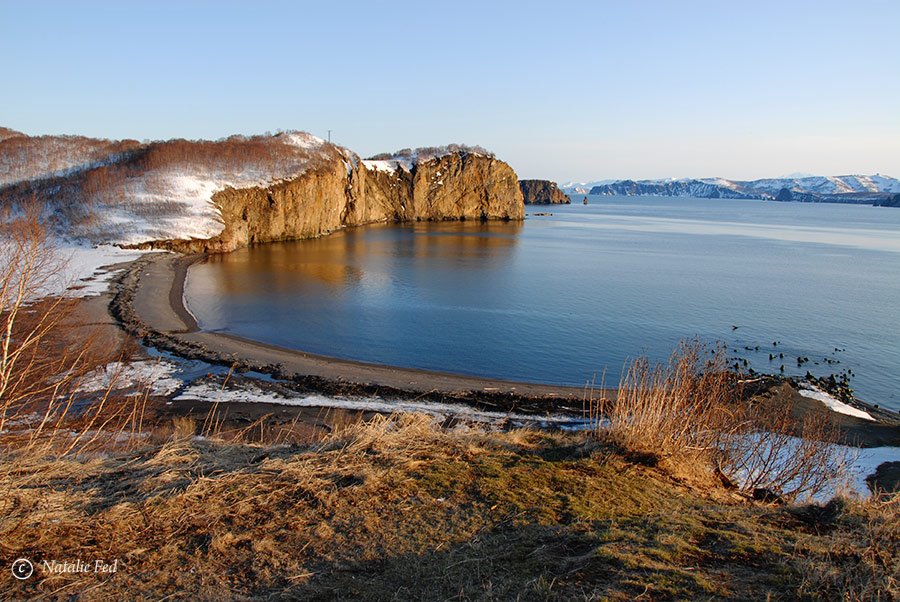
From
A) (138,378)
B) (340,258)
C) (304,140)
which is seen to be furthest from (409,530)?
(304,140)

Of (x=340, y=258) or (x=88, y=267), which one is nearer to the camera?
(x=88, y=267)

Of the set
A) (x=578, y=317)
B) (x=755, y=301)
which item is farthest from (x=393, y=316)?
(x=755, y=301)

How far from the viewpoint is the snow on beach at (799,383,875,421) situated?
1798 cm

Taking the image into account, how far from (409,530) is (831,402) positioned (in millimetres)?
19362

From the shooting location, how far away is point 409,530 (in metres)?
4.90

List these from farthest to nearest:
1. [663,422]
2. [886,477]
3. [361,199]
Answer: [361,199] → [886,477] → [663,422]

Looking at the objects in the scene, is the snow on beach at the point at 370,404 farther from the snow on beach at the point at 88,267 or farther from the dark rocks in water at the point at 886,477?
the snow on beach at the point at 88,267

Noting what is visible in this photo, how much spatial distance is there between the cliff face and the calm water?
6.30 metres

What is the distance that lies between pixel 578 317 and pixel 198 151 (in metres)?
63.0

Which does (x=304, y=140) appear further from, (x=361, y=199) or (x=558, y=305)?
(x=558, y=305)

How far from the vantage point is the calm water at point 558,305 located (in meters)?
23.9

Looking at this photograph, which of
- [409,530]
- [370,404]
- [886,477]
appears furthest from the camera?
[370,404]

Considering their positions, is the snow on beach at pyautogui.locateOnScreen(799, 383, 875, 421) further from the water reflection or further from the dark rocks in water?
the water reflection

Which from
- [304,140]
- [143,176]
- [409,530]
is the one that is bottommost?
[409,530]
